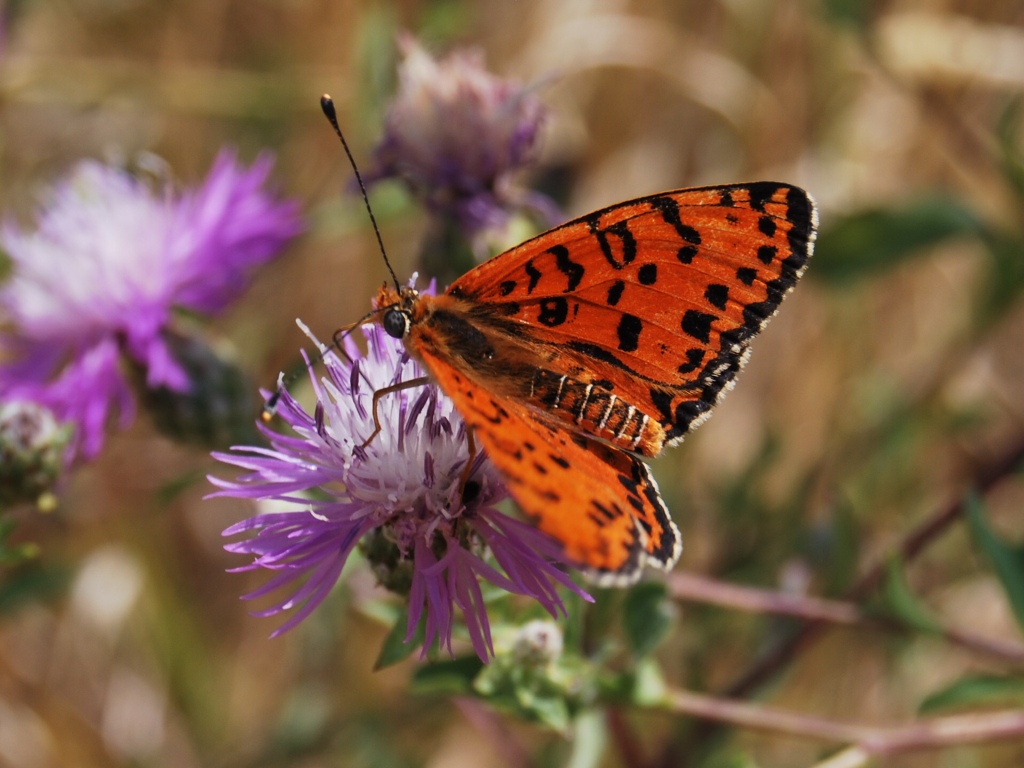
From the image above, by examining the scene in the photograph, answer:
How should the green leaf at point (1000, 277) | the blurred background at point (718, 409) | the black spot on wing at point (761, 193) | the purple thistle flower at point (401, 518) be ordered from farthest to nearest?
the blurred background at point (718, 409), the green leaf at point (1000, 277), the black spot on wing at point (761, 193), the purple thistle flower at point (401, 518)

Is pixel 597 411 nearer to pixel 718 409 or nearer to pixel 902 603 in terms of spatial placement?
pixel 902 603

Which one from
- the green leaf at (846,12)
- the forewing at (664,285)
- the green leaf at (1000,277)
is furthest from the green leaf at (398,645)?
the green leaf at (846,12)

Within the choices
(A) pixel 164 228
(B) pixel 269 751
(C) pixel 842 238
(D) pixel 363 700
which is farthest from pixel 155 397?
(C) pixel 842 238

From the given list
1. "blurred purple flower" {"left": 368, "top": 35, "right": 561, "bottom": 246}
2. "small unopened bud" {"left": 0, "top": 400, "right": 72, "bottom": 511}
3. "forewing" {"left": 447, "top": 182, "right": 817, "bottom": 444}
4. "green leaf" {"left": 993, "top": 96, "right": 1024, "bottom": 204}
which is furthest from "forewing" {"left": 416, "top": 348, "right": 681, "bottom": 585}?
"green leaf" {"left": 993, "top": 96, "right": 1024, "bottom": 204}

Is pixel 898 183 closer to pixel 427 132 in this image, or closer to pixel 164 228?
pixel 427 132

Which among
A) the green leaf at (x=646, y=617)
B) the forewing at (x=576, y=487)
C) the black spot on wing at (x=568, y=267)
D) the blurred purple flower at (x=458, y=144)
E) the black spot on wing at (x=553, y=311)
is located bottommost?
the green leaf at (x=646, y=617)

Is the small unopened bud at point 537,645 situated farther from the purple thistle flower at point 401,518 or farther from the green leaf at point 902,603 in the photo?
the green leaf at point 902,603

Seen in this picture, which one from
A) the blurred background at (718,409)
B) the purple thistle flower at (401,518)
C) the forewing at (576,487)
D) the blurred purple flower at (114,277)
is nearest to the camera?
the forewing at (576,487)

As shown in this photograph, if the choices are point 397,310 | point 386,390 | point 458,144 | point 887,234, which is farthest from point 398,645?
point 887,234
